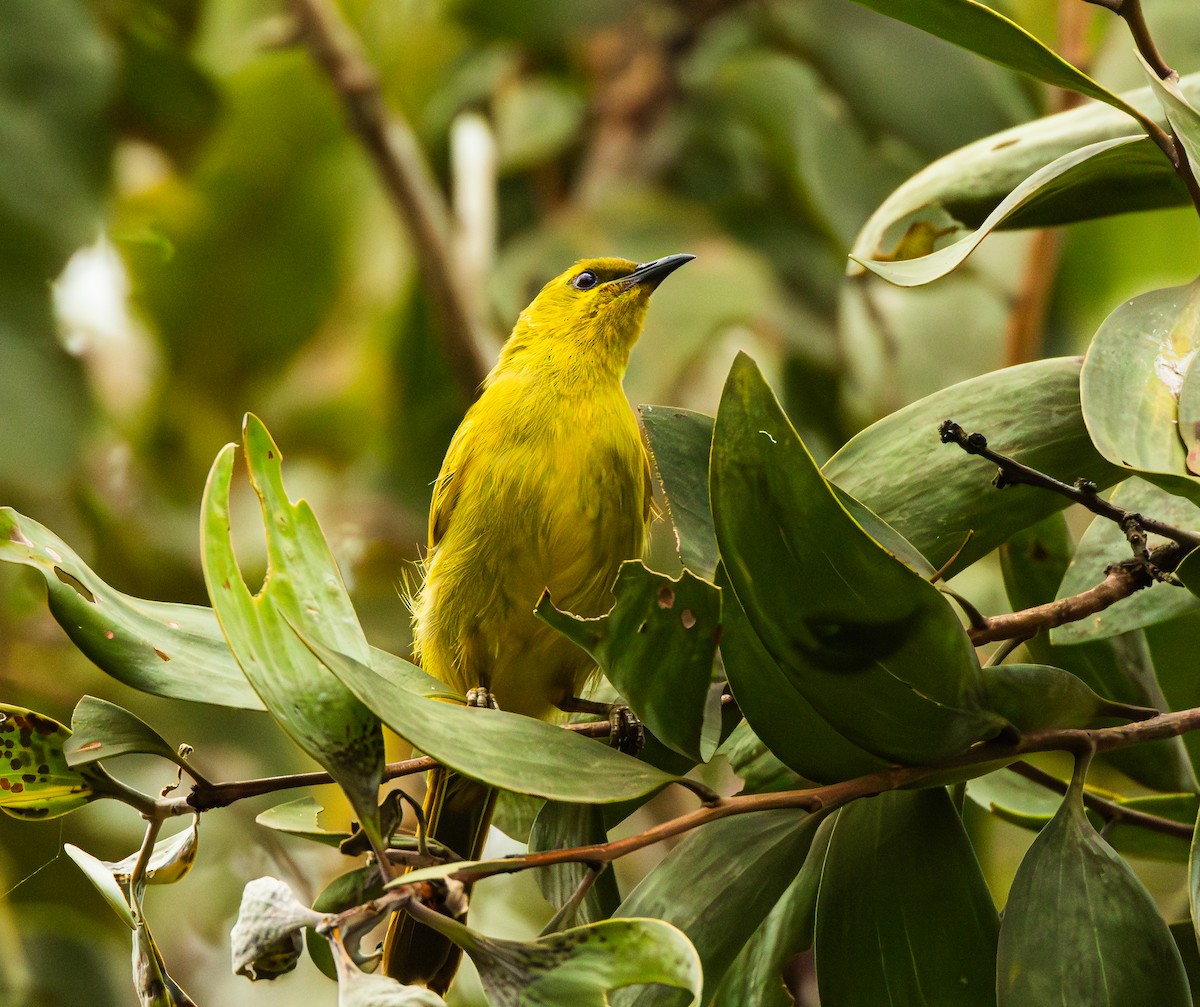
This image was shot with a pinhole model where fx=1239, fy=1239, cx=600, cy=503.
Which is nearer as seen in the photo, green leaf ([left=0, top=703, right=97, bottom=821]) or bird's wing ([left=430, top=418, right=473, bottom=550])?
green leaf ([left=0, top=703, right=97, bottom=821])

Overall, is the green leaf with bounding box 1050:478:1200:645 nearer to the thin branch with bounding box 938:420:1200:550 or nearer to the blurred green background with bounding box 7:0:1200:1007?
the thin branch with bounding box 938:420:1200:550

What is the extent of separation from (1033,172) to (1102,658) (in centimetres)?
65

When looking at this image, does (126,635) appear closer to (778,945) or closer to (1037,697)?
(778,945)

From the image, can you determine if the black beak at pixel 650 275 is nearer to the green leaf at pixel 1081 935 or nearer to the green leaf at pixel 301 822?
the green leaf at pixel 301 822

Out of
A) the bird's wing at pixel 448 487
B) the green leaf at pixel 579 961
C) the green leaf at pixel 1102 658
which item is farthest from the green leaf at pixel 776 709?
the bird's wing at pixel 448 487

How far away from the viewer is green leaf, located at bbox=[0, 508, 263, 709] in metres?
1.29

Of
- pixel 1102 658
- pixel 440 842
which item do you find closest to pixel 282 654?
pixel 440 842

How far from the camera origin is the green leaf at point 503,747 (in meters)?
1.04

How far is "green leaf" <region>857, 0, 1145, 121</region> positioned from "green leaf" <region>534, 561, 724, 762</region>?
2.06 feet

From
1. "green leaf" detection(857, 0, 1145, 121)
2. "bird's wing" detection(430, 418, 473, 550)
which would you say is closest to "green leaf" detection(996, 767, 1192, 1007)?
"green leaf" detection(857, 0, 1145, 121)

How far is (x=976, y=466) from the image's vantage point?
1.37m

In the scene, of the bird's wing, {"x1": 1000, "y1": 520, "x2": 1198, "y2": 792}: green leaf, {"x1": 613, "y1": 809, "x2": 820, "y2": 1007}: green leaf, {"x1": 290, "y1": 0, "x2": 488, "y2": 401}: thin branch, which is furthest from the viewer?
{"x1": 290, "y1": 0, "x2": 488, "y2": 401}: thin branch

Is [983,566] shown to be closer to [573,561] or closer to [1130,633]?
[573,561]

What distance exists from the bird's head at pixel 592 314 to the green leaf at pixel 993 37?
1465 mm
